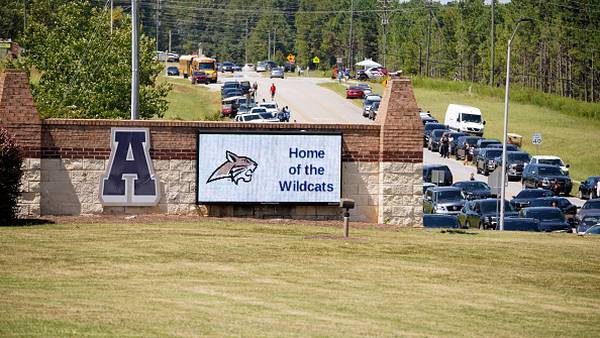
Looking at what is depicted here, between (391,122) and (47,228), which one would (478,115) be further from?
(47,228)

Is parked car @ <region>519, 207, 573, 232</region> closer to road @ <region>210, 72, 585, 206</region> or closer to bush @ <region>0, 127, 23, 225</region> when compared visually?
road @ <region>210, 72, 585, 206</region>

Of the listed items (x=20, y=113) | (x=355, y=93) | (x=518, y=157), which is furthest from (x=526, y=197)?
(x=355, y=93)

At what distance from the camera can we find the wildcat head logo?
2748 centimetres

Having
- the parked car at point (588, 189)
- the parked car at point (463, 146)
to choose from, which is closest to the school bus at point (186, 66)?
the parked car at point (463, 146)

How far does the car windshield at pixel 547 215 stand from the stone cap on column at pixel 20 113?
20.7 metres

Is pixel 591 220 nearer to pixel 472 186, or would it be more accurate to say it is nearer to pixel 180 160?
pixel 472 186

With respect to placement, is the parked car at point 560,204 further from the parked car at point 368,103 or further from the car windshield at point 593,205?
the parked car at point 368,103

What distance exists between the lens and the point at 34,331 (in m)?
14.1

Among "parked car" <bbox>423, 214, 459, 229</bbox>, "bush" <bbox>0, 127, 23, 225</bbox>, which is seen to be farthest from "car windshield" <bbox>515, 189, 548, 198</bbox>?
"bush" <bbox>0, 127, 23, 225</bbox>

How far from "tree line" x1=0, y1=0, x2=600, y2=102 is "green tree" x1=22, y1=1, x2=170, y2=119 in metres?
49.9

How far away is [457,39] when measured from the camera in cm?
14200

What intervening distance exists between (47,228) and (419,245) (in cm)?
802

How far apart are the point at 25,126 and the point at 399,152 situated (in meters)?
9.01

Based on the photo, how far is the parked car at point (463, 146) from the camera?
2778 inches
